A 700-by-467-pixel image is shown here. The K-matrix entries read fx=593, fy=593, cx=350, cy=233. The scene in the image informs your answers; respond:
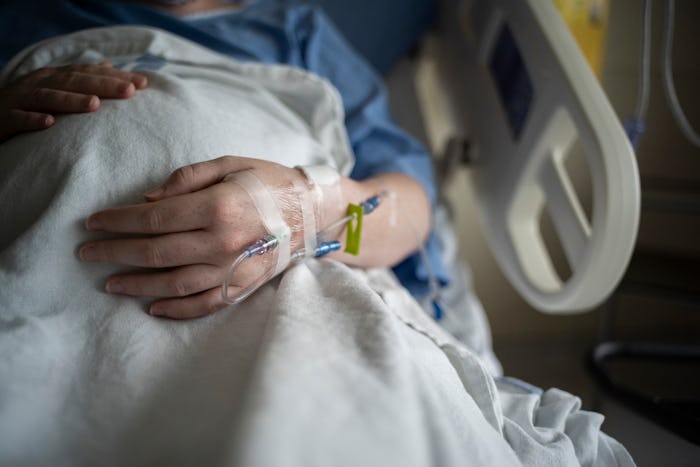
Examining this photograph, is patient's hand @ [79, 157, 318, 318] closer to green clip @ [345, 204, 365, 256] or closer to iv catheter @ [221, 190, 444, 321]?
iv catheter @ [221, 190, 444, 321]

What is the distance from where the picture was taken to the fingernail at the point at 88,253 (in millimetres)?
696

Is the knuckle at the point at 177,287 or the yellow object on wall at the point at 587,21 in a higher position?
the yellow object on wall at the point at 587,21

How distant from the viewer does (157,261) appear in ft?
2.30

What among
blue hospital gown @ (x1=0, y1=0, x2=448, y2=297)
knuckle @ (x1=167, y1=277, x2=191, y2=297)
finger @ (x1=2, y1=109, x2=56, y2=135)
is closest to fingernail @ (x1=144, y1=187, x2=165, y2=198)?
knuckle @ (x1=167, y1=277, x2=191, y2=297)

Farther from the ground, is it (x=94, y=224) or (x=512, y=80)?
(x=512, y=80)

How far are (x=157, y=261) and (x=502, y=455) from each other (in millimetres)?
436

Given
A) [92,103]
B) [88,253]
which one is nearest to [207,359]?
[88,253]

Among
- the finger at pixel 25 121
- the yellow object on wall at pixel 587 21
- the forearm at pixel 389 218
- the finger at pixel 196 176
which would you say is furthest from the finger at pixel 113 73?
the yellow object on wall at pixel 587 21

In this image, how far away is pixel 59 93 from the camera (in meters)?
0.84

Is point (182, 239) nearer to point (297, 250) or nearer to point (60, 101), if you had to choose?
point (297, 250)

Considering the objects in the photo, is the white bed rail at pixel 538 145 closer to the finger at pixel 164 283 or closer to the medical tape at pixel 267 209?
the medical tape at pixel 267 209

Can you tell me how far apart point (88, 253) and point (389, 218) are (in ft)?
1.67

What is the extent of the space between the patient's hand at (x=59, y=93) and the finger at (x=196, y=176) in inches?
7.8

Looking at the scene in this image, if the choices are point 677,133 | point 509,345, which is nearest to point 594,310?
point 509,345
